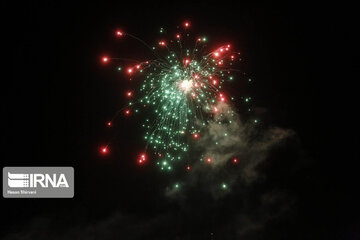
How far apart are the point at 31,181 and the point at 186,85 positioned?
613 cm

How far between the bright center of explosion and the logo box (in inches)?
194

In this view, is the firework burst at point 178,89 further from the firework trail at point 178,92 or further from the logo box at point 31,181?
the logo box at point 31,181

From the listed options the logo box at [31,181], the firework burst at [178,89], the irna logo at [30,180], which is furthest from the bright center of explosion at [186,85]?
the irna logo at [30,180]

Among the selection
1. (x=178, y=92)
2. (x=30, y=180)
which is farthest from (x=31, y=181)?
(x=178, y=92)

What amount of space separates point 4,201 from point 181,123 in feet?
22.7

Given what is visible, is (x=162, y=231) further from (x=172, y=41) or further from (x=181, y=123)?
(x=172, y=41)

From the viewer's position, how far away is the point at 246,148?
553 inches

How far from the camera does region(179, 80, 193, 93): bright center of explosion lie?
12.1m

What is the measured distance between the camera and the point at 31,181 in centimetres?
1307

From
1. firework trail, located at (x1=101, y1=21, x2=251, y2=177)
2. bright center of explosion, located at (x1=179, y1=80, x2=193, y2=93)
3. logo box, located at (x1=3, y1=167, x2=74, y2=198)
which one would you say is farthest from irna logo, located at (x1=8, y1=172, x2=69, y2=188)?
bright center of explosion, located at (x1=179, y1=80, x2=193, y2=93)

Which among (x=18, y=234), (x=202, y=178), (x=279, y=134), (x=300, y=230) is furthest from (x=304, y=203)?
(x=18, y=234)

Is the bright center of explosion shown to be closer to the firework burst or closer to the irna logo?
the firework burst

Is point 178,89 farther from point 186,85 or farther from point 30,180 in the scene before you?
point 30,180

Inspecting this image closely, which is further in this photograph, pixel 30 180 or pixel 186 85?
pixel 30 180
